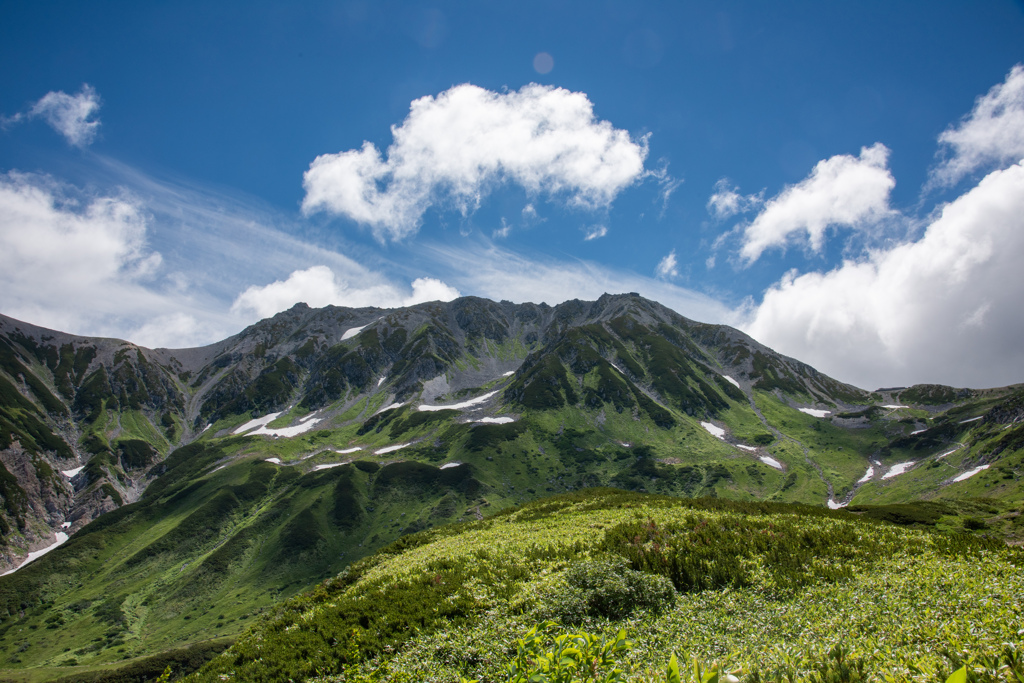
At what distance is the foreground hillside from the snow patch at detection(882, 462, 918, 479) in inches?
7586

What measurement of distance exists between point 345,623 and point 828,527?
26.1 meters

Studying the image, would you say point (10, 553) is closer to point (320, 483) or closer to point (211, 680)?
point (320, 483)

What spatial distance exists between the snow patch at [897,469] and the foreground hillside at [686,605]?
19269 cm

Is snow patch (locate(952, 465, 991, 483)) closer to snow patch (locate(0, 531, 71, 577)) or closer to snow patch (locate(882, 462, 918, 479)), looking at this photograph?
snow patch (locate(882, 462, 918, 479))

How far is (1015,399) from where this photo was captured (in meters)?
163

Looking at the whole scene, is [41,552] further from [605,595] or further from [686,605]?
[686,605]

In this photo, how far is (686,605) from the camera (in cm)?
1650

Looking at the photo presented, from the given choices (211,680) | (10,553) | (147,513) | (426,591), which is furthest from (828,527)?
(10,553)

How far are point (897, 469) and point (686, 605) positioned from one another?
22034 cm

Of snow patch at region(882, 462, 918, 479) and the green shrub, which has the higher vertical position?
the green shrub

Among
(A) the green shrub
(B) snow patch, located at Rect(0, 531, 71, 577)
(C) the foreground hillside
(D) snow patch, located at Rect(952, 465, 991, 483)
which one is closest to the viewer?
(C) the foreground hillside

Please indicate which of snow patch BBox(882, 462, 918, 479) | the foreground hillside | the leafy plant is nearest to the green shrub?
the foreground hillside

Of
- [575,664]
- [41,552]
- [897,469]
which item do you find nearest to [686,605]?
[575,664]

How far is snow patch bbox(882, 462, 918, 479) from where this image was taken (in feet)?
550
